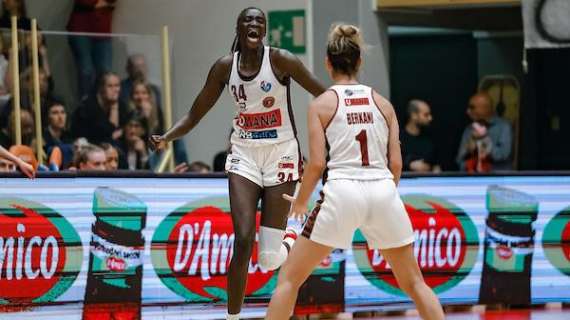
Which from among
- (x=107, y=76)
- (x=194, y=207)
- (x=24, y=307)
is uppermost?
(x=107, y=76)

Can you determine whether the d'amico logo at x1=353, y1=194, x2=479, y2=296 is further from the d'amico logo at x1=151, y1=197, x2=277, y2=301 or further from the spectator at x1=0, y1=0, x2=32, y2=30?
the spectator at x1=0, y1=0, x2=32, y2=30

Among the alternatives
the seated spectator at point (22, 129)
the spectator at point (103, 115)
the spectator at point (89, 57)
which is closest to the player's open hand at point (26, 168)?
the seated spectator at point (22, 129)

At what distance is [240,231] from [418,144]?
235 inches

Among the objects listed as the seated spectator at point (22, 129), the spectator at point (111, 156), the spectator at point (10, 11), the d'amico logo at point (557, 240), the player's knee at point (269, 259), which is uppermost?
the spectator at point (10, 11)

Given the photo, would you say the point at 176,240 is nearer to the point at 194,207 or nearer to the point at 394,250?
the point at 194,207

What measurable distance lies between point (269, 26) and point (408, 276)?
8138 mm

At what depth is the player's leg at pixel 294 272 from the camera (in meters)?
8.35

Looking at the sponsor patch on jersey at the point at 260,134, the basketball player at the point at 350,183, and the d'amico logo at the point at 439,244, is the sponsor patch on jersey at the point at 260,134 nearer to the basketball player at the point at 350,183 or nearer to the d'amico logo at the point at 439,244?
the basketball player at the point at 350,183

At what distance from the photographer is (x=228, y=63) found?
9.62 meters

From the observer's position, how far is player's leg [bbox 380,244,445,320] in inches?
328

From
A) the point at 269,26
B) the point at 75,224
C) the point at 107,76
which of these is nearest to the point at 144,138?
the point at 107,76

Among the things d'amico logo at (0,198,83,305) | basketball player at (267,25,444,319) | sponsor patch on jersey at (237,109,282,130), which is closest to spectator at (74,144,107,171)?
d'amico logo at (0,198,83,305)

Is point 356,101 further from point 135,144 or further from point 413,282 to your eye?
point 135,144

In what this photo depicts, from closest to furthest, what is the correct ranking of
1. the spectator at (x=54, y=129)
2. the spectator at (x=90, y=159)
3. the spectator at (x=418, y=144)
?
1. the spectator at (x=90, y=159)
2. the spectator at (x=54, y=129)
3. the spectator at (x=418, y=144)
